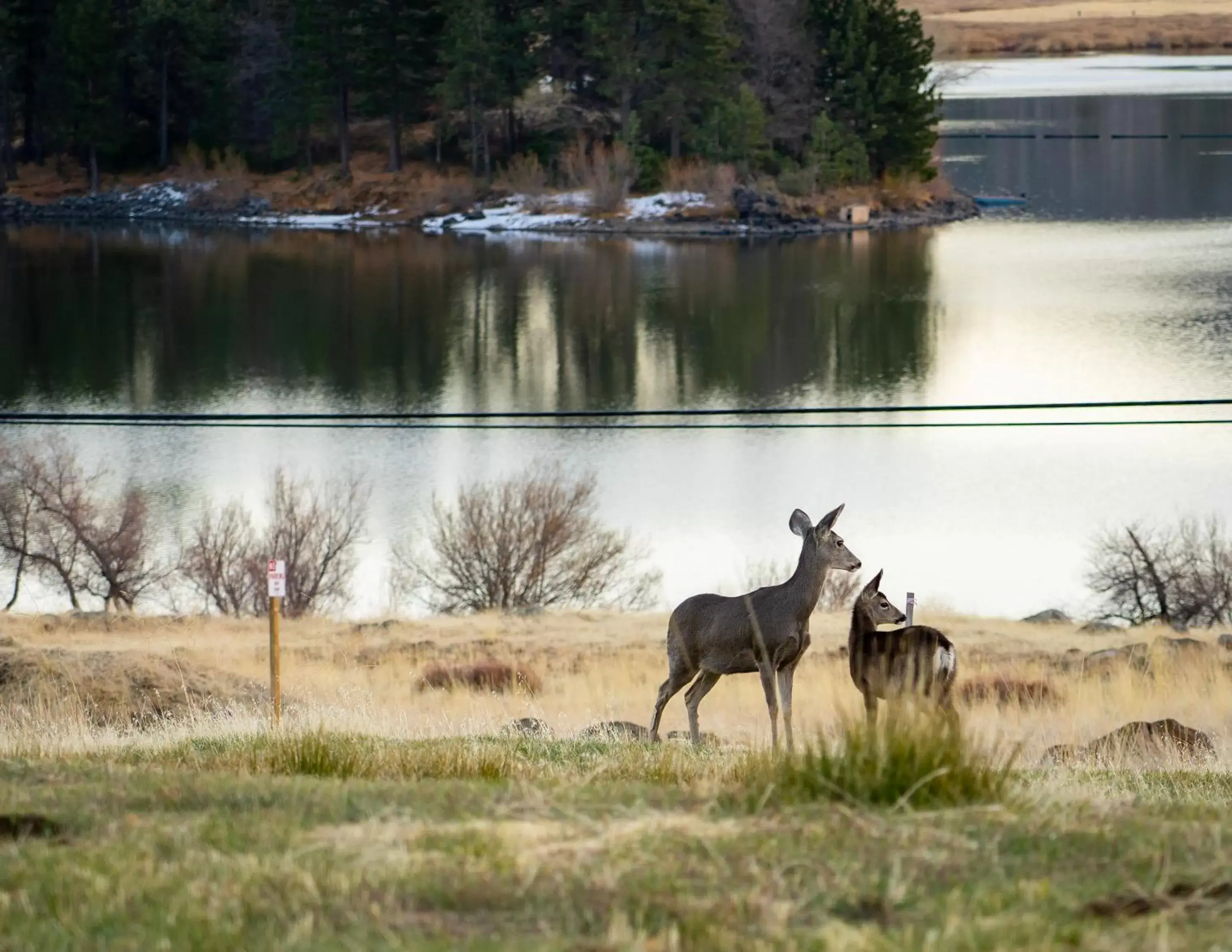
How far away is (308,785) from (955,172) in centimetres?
9388

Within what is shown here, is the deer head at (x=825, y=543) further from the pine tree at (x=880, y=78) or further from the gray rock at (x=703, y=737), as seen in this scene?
the pine tree at (x=880, y=78)

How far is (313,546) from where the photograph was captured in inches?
1230

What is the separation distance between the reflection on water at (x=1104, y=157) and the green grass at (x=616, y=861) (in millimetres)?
73328

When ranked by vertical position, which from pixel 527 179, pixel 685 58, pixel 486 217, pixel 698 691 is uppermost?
pixel 685 58

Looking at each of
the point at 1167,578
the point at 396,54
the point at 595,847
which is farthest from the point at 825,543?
the point at 396,54

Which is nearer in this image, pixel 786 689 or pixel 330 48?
pixel 786 689

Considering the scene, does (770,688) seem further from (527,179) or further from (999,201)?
(999,201)

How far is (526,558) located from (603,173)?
53382 millimetres

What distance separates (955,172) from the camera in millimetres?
97438

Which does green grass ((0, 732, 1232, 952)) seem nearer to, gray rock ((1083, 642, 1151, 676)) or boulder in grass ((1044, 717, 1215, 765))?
boulder in grass ((1044, 717, 1215, 765))

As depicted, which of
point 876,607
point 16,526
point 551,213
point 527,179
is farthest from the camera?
point 527,179

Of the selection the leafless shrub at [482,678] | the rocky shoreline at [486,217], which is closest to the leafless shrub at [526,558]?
the leafless shrub at [482,678]

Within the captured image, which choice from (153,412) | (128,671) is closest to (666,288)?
(153,412)

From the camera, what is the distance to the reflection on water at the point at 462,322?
4562 cm
